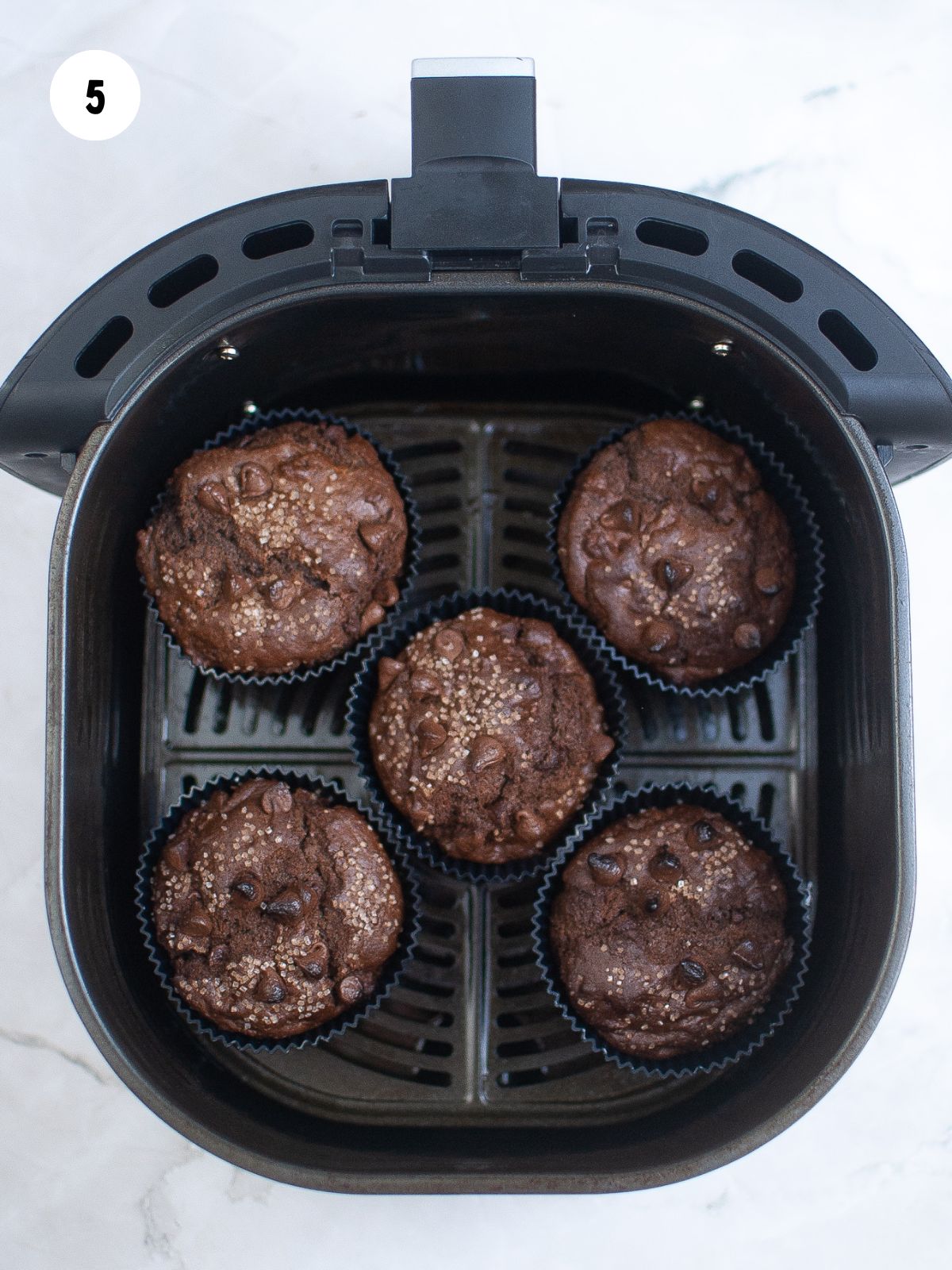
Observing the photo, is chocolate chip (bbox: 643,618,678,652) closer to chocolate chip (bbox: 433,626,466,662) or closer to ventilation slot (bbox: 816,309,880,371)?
chocolate chip (bbox: 433,626,466,662)

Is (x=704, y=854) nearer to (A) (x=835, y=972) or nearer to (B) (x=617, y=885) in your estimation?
(B) (x=617, y=885)

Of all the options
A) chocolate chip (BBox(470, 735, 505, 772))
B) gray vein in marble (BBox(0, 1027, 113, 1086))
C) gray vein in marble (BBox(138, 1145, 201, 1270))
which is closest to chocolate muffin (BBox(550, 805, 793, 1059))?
chocolate chip (BBox(470, 735, 505, 772))

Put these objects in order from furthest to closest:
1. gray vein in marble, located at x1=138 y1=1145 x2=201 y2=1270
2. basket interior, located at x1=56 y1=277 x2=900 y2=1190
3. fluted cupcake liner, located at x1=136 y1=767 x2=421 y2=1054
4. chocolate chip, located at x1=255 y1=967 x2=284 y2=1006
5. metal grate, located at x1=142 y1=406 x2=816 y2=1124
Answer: gray vein in marble, located at x1=138 y1=1145 x2=201 y2=1270 → metal grate, located at x1=142 y1=406 x2=816 y2=1124 → fluted cupcake liner, located at x1=136 y1=767 x2=421 y2=1054 → chocolate chip, located at x1=255 y1=967 x2=284 y2=1006 → basket interior, located at x1=56 y1=277 x2=900 y2=1190

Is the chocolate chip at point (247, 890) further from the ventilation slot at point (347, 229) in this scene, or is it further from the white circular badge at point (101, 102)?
the white circular badge at point (101, 102)

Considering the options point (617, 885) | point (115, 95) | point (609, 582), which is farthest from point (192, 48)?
point (617, 885)

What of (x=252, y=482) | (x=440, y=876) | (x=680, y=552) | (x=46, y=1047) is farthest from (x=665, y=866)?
(x=46, y=1047)

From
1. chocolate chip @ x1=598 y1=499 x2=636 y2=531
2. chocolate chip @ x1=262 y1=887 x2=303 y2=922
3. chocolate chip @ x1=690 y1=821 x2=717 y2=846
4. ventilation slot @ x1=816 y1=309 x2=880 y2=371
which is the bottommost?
chocolate chip @ x1=262 y1=887 x2=303 y2=922

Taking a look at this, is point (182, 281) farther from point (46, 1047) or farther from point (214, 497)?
point (46, 1047)
